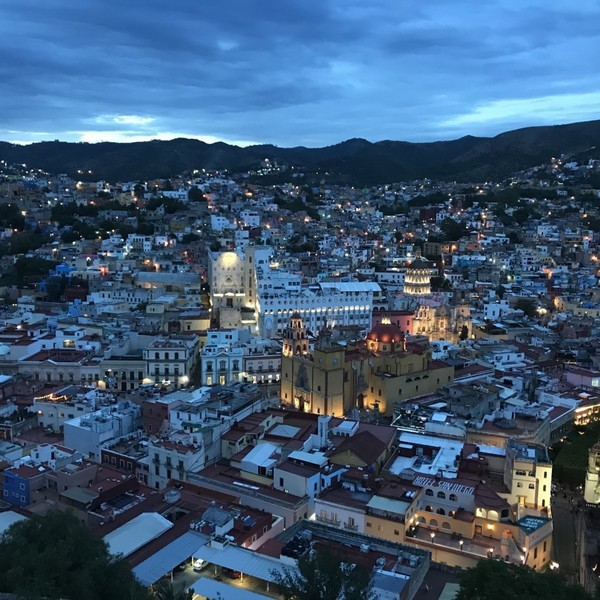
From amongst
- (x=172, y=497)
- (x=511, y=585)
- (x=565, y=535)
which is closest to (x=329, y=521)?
(x=172, y=497)

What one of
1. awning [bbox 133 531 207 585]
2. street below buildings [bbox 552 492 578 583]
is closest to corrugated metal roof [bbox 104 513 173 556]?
awning [bbox 133 531 207 585]

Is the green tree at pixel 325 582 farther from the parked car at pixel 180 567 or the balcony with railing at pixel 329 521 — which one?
the balcony with railing at pixel 329 521

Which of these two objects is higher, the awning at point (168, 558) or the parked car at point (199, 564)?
the awning at point (168, 558)

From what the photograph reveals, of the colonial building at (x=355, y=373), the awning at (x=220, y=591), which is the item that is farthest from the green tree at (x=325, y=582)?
the colonial building at (x=355, y=373)

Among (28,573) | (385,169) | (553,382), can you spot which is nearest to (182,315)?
(553,382)

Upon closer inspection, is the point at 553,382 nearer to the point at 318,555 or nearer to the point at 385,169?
the point at 318,555
